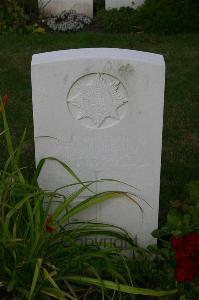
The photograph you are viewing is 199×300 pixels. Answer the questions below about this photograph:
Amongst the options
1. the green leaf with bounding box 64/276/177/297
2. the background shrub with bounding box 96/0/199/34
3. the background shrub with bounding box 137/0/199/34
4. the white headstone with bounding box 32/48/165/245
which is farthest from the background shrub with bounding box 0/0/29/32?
the green leaf with bounding box 64/276/177/297

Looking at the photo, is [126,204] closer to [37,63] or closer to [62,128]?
[62,128]

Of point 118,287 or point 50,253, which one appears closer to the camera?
point 118,287

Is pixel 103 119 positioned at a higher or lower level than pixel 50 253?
higher

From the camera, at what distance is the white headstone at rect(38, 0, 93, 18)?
7754 mm

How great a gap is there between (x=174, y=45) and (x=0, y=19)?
2086 mm

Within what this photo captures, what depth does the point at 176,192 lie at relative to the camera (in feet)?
13.6

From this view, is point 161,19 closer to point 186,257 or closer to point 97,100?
Answer: point 97,100

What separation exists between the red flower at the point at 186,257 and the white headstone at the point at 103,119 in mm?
384

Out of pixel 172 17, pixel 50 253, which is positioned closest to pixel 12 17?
pixel 172 17

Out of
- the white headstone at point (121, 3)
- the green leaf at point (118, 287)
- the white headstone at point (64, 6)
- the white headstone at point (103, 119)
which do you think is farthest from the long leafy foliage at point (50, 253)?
the white headstone at point (64, 6)

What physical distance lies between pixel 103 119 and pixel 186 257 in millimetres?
813

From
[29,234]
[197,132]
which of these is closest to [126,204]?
[29,234]

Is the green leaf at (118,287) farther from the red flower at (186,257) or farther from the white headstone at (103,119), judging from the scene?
the white headstone at (103,119)

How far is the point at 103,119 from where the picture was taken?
3.14 metres
